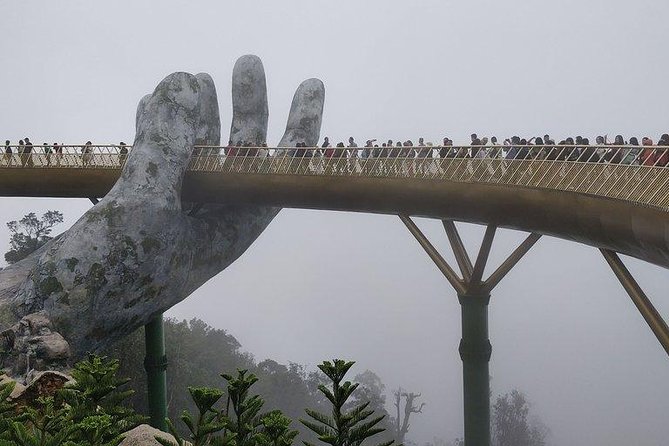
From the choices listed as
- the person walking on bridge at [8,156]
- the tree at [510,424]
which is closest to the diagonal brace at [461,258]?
the person walking on bridge at [8,156]

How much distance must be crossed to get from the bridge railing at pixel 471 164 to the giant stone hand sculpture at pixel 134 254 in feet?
5.93

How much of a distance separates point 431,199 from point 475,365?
5.08 m

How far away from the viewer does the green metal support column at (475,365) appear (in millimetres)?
18438

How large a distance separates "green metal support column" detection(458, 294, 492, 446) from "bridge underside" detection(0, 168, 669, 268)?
2.58m

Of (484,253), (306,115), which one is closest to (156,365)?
(306,115)

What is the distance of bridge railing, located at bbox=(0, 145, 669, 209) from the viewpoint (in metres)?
12.9

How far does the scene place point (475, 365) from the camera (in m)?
18.5

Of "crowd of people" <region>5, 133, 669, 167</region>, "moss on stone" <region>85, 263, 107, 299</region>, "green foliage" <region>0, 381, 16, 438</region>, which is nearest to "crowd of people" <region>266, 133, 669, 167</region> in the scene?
"crowd of people" <region>5, 133, 669, 167</region>

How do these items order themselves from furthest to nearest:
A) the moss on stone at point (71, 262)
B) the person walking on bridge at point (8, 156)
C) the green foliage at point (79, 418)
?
the person walking on bridge at point (8, 156) < the moss on stone at point (71, 262) < the green foliage at point (79, 418)

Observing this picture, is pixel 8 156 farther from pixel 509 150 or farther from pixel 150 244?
pixel 509 150

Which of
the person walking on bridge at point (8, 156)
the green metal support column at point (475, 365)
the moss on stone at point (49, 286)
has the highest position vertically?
the person walking on bridge at point (8, 156)

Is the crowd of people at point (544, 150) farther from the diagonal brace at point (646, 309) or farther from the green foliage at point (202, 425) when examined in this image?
the green foliage at point (202, 425)

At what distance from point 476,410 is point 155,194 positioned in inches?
514

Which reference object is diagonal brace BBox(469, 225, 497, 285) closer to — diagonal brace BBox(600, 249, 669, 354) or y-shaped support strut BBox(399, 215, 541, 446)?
y-shaped support strut BBox(399, 215, 541, 446)
